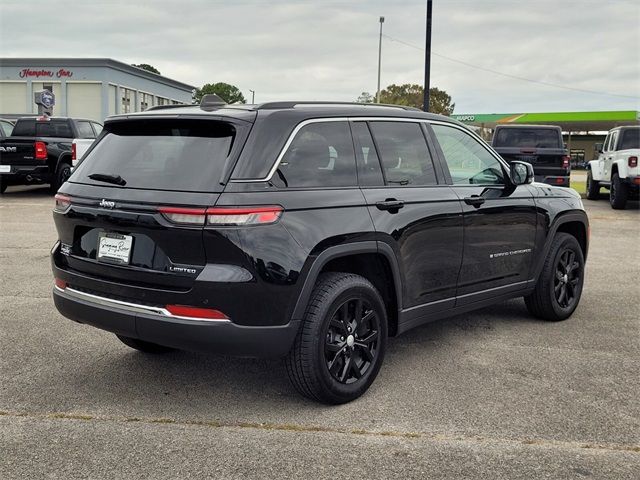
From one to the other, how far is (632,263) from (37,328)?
7.03 metres

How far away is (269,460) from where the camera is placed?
3.26m

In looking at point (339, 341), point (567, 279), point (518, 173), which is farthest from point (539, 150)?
point (339, 341)

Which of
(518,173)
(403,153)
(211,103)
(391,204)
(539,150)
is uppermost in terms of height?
(539,150)

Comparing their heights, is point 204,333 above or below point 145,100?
below

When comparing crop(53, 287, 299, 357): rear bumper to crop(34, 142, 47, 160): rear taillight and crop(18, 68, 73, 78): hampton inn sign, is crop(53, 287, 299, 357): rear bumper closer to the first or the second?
crop(34, 142, 47, 160): rear taillight

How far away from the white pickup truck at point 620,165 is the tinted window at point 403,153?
11464 millimetres

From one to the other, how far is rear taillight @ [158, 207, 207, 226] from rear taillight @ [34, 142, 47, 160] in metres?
13.5

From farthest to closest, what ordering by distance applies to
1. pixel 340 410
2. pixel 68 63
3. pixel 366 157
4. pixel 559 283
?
pixel 68 63 < pixel 559 283 < pixel 366 157 < pixel 340 410

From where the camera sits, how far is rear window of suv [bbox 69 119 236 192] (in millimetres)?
3635

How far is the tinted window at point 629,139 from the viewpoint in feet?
51.9

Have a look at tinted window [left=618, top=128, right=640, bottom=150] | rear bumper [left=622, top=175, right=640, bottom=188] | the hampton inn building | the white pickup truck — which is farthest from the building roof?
rear bumper [left=622, top=175, right=640, bottom=188]

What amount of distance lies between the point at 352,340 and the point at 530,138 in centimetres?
1343

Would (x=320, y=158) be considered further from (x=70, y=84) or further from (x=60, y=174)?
(x=70, y=84)

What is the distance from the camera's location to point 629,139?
52.3 feet
